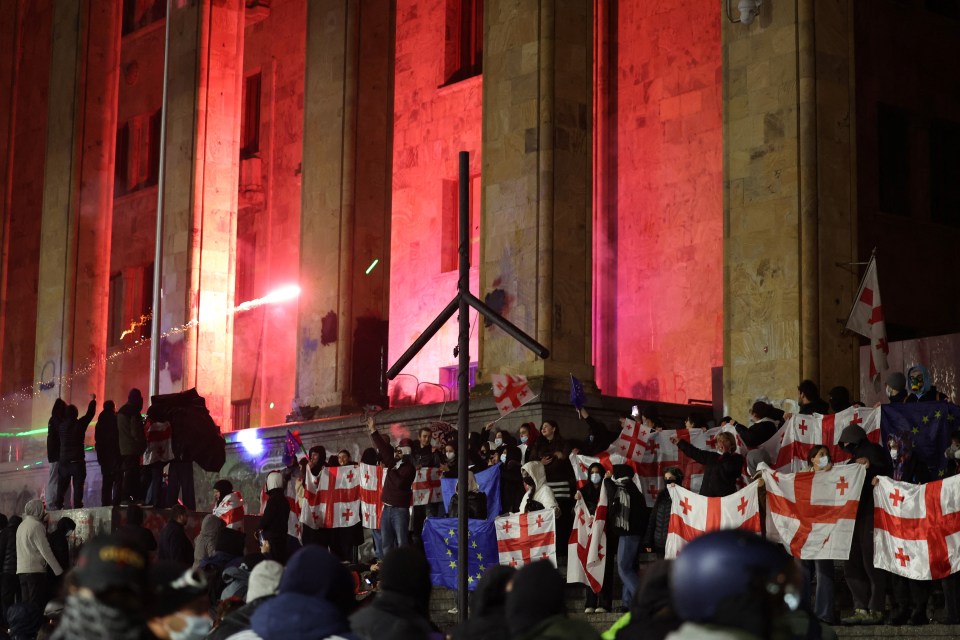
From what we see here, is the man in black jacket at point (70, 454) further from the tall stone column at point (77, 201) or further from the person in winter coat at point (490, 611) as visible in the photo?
the person in winter coat at point (490, 611)

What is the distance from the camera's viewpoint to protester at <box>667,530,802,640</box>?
4430 mm

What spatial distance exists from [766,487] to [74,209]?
23.5 meters

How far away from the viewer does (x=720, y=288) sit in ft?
91.0

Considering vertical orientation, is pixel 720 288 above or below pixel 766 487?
above

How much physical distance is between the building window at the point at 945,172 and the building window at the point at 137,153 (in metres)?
20.5

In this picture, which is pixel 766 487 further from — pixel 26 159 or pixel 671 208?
pixel 26 159

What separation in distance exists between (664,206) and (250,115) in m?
13.9

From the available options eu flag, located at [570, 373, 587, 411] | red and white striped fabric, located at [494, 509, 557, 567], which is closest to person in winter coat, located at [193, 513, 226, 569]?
red and white striped fabric, located at [494, 509, 557, 567]

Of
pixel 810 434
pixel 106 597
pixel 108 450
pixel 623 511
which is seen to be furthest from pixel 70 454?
pixel 106 597

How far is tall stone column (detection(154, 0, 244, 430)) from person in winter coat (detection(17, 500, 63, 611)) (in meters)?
10.9

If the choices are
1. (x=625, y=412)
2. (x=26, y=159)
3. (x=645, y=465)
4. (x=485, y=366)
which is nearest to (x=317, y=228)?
(x=485, y=366)

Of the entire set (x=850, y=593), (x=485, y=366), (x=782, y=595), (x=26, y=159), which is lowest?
(x=850, y=593)

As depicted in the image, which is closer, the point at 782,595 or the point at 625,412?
the point at 782,595

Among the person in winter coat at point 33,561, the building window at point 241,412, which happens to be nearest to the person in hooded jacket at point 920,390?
the person in winter coat at point 33,561
